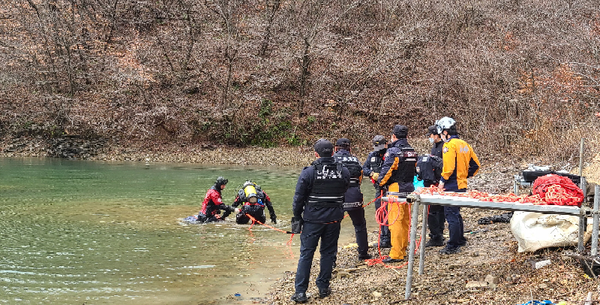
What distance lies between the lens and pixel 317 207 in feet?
20.7

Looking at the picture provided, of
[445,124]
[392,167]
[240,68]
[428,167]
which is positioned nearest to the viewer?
[392,167]

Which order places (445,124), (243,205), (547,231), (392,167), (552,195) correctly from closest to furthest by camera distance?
1. (552,195)
2. (547,231)
3. (392,167)
4. (445,124)
5. (243,205)

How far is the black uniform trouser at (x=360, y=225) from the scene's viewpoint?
7.70 metres

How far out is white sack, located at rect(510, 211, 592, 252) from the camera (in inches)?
243

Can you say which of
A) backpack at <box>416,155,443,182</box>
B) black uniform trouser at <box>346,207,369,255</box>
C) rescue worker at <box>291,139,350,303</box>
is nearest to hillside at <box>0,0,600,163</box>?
backpack at <box>416,155,443,182</box>

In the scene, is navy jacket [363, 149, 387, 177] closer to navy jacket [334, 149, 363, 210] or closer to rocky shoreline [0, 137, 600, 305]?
navy jacket [334, 149, 363, 210]

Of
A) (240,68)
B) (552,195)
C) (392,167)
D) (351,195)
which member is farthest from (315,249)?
(240,68)

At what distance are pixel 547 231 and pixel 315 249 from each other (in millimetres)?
2575

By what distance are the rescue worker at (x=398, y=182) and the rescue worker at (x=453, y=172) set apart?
0.45m

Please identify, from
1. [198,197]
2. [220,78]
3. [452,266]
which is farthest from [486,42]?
[452,266]

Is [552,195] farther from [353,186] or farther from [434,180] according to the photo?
[434,180]

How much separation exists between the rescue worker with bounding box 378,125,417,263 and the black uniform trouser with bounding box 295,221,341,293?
4.24 ft

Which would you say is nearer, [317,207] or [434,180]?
[317,207]

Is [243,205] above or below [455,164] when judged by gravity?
below
